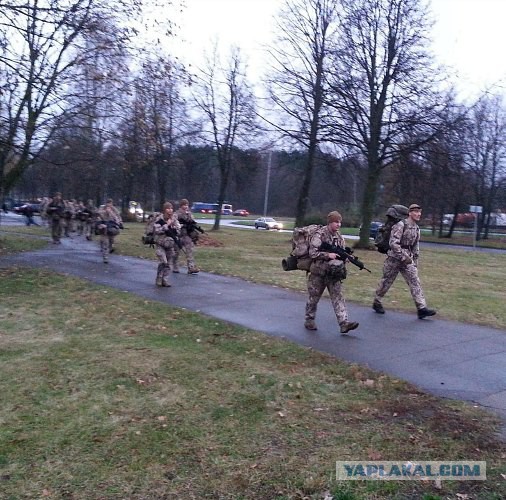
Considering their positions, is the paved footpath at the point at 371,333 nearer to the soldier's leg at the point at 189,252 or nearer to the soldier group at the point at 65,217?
the soldier's leg at the point at 189,252

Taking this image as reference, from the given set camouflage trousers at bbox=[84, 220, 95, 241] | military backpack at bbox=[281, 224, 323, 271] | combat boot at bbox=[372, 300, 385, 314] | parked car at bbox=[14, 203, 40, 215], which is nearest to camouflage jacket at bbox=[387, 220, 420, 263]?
combat boot at bbox=[372, 300, 385, 314]

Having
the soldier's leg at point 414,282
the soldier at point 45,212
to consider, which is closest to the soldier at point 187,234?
the soldier's leg at point 414,282

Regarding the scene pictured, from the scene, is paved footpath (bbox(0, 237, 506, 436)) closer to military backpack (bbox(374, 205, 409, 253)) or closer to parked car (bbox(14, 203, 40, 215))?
military backpack (bbox(374, 205, 409, 253))

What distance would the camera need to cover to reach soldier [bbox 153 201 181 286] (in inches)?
499

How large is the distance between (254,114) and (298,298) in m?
23.0

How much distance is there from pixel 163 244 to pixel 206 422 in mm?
7811

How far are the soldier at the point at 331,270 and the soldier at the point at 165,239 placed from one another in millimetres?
4752

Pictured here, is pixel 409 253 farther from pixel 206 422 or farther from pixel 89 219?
pixel 89 219

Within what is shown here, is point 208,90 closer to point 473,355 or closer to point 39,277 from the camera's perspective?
point 39,277

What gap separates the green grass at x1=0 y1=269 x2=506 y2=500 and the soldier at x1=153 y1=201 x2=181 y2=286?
4.59m

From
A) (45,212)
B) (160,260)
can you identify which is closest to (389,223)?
(160,260)

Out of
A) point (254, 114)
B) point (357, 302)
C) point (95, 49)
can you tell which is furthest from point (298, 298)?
point (254, 114)

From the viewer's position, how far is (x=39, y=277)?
13141 mm

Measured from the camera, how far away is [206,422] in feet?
16.9
